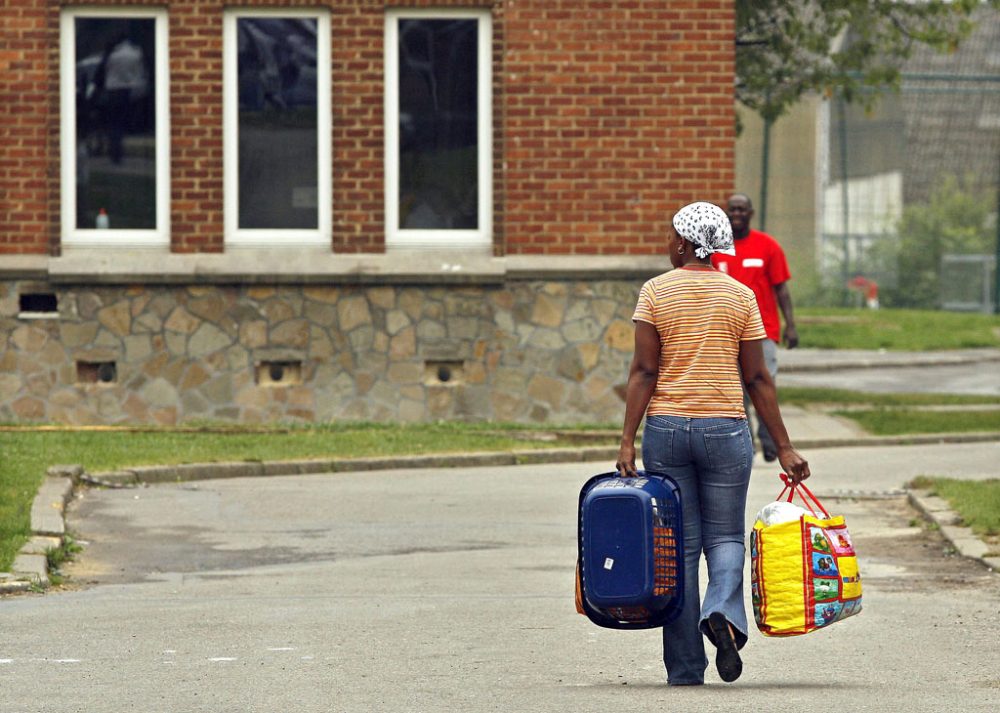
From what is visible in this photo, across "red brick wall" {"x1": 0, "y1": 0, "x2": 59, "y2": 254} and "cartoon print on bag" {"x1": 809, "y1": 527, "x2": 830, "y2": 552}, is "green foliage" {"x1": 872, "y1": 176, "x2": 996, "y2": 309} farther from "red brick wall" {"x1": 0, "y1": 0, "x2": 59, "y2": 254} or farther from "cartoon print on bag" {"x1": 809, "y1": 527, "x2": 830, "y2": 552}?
"cartoon print on bag" {"x1": 809, "y1": 527, "x2": 830, "y2": 552}

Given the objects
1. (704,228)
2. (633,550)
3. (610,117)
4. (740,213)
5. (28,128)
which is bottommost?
(633,550)

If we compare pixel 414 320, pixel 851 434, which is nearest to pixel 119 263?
pixel 414 320

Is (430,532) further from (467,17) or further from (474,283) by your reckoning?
(467,17)

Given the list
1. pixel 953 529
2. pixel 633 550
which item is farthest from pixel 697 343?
pixel 953 529

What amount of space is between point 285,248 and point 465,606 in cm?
924

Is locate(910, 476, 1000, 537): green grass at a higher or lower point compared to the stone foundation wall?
lower

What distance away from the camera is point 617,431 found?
1698 centimetres

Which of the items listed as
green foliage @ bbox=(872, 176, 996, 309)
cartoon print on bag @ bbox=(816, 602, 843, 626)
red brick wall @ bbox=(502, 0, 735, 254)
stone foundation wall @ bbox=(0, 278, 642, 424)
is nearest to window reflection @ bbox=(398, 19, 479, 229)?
red brick wall @ bbox=(502, 0, 735, 254)

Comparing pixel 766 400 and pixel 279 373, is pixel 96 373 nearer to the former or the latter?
pixel 279 373

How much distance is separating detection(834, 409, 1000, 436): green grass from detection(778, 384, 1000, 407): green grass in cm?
93

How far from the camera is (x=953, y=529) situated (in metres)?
11.2

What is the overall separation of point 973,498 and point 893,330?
67.6 feet

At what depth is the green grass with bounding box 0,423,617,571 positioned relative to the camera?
1431 cm

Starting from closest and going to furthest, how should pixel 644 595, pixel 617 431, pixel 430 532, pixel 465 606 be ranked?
pixel 644 595 → pixel 465 606 → pixel 430 532 → pixel 617 431
